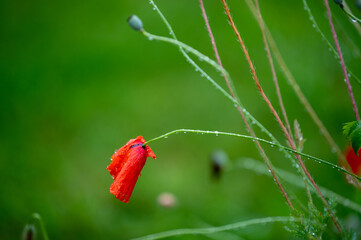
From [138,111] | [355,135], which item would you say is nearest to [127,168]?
[355,135]

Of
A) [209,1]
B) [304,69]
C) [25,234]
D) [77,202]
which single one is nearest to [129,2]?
Answer: [209,1]

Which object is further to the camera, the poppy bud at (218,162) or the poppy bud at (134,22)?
the poppy bud at (218,162)

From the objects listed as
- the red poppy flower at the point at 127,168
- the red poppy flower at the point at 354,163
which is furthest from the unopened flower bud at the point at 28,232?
the red poppy flower at the point at 354,163

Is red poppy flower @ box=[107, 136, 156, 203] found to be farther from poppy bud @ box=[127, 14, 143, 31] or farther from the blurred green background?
the blurred green background

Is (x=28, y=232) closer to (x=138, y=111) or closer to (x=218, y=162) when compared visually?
(x=218, y=162)

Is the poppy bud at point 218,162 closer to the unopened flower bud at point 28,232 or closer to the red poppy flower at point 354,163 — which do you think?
the red poppy flower at point 354,163

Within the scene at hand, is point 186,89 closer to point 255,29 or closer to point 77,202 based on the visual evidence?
point 255,29

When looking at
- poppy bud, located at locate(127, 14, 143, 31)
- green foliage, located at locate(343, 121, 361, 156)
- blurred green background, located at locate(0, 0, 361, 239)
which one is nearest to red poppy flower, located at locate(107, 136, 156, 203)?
poppy bud, located at locate(127, 14, 143, 31)
